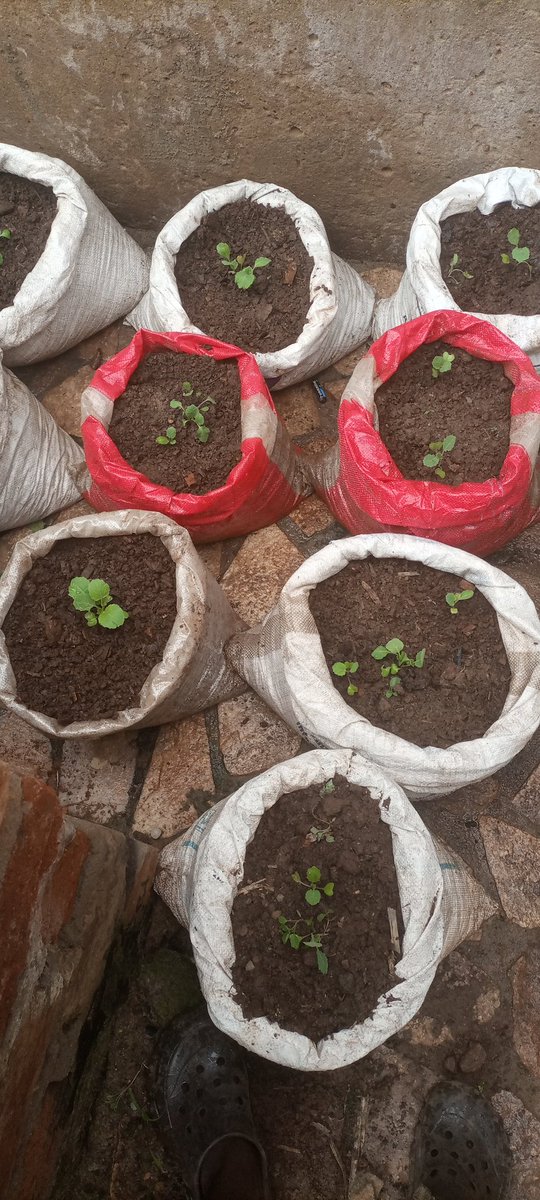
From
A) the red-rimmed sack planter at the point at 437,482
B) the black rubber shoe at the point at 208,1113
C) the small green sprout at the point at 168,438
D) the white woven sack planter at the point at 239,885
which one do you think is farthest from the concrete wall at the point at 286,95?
the black rubber shoe at the point at 208,1113

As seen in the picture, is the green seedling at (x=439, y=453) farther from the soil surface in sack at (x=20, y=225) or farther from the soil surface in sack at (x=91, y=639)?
the soil surface in sack at (x=20, y=225)

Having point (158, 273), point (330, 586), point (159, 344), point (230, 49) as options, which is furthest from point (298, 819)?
point (230, 49)

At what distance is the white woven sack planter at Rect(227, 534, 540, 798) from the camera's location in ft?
5.45

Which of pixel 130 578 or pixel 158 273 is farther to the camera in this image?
pixel 158 273

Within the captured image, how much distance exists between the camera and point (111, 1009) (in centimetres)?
187

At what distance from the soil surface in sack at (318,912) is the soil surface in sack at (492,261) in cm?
148

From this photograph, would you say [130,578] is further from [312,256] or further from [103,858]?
[312,256]

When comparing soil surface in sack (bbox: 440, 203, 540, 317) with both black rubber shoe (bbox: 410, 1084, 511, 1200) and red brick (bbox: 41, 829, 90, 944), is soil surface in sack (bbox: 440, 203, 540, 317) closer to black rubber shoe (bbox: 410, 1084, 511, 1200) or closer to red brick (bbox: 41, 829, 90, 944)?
red brick (bbox: 41, 829, 90, 944)

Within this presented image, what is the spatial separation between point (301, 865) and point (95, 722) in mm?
607

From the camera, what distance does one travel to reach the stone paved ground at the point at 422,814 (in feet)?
6.18

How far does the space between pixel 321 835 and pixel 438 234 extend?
1.74 meters

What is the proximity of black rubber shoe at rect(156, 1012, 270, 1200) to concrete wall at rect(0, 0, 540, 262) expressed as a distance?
Result: 8.58ft

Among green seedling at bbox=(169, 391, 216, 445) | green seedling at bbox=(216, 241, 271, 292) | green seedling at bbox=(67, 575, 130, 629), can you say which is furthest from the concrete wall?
green seedling at bbox=(67, 575, 130, 629)

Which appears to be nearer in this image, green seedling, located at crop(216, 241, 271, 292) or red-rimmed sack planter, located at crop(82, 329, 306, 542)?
red-rimmed sack planter, located at crop(82, 329, 306, 542)
